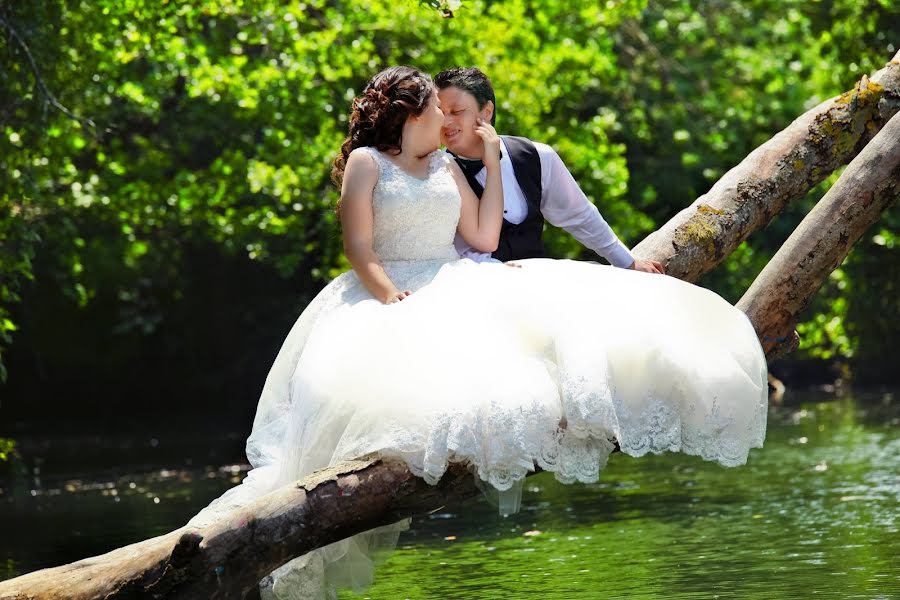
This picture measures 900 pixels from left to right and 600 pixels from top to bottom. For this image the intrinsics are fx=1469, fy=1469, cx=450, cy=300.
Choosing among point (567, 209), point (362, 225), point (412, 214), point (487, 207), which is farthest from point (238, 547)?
point (567, 209)

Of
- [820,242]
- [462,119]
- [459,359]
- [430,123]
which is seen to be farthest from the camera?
[820,242]

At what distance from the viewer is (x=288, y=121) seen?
1712 centimetres

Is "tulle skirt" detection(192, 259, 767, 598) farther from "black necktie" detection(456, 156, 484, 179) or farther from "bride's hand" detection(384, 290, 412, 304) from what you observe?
"black necktie" detection(456, 156, 484, 179)

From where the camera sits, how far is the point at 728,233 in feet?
22.6

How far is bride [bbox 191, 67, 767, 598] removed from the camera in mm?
5102

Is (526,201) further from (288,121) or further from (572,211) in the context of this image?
(288,121)

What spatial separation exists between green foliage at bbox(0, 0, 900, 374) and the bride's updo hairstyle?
22.9 feet

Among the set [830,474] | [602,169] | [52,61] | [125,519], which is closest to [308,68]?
[602,169]

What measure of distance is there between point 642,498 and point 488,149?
6.67 metres

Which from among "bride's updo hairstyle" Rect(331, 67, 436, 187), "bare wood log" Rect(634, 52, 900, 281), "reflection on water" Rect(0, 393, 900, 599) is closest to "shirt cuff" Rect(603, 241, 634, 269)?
"bare wood log" Rect(634, 52, 900, 281)

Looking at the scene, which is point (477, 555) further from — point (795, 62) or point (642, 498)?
point (795, 62)

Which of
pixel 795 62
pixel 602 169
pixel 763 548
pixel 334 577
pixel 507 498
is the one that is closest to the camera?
pixel 507 498

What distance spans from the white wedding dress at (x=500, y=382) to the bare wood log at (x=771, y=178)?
1035 millimetres

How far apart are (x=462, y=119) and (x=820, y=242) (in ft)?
5.64
